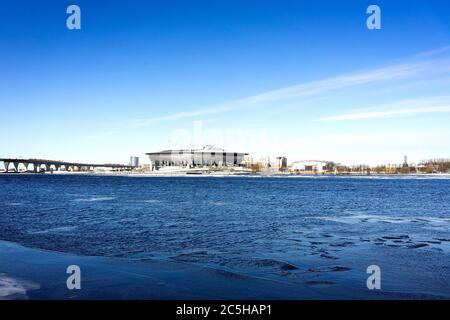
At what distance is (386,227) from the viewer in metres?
20.8

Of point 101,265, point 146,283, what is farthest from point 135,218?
point 146,283

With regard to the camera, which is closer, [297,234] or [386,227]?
[297,234]

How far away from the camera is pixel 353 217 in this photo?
25672 millimetres

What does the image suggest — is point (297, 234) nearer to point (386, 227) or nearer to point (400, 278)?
point (386, 227)

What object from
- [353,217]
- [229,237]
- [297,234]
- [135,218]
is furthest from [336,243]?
[135,218]

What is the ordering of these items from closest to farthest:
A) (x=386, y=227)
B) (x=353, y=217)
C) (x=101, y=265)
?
(x=101, y=265) → (x=386, y=227) → (x=353, y=217)

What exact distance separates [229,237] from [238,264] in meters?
5.01

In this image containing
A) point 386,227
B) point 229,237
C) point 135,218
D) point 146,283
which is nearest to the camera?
point 146,283

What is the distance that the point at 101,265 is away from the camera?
38.8 feet
